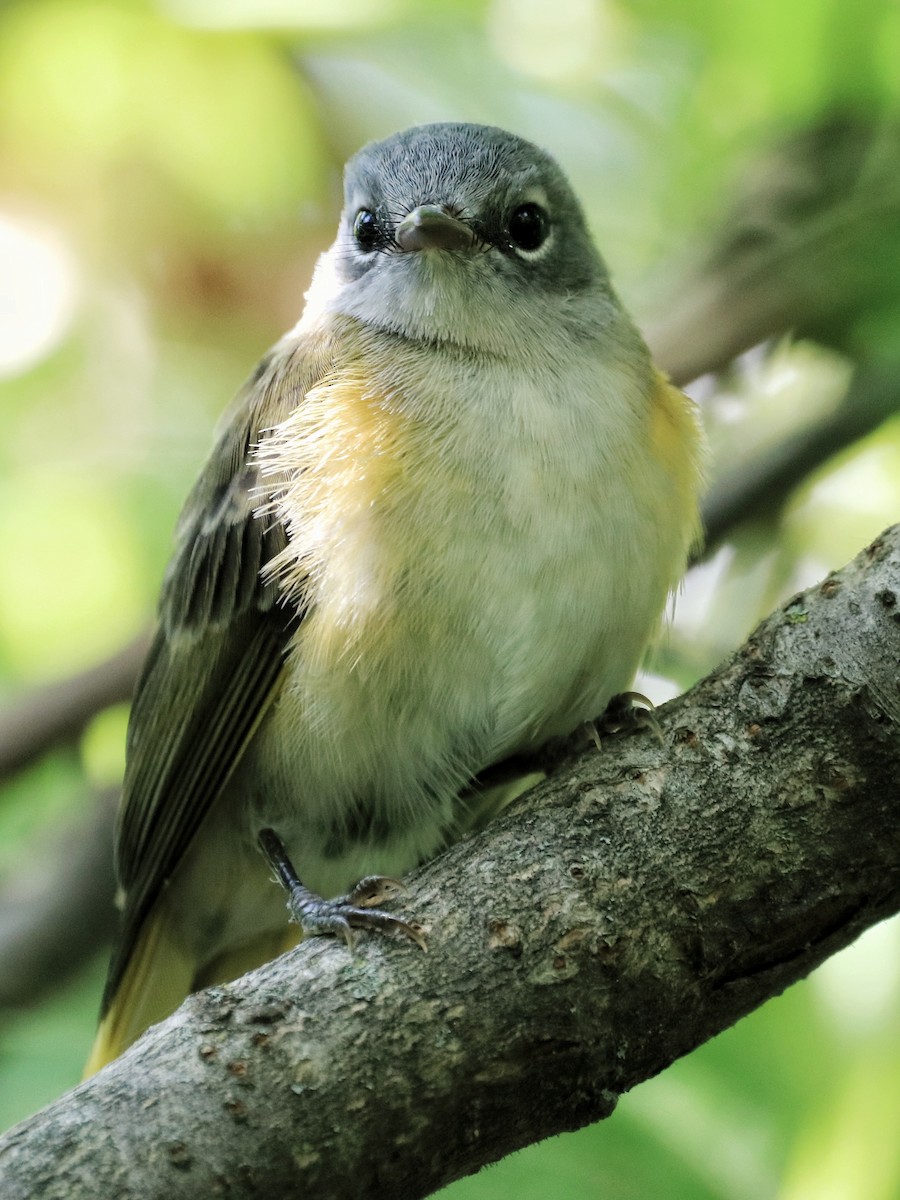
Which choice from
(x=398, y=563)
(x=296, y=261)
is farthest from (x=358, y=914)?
(x=296, y=261)

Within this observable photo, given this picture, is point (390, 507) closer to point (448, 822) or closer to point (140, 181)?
point (448, 822)

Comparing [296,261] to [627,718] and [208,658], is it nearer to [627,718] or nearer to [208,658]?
[208,658]

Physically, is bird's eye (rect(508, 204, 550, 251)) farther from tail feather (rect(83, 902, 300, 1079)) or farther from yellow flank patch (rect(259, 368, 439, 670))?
tail feather (rect(83, 902, 300, 1079))

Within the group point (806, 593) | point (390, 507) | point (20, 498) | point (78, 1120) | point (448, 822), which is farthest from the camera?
point (20, 498)

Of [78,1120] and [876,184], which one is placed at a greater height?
[876,184]

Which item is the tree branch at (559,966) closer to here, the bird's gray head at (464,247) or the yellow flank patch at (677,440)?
the yellow flank patch at (677,440)

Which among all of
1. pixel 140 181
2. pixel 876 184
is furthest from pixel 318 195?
pixel 876 184
